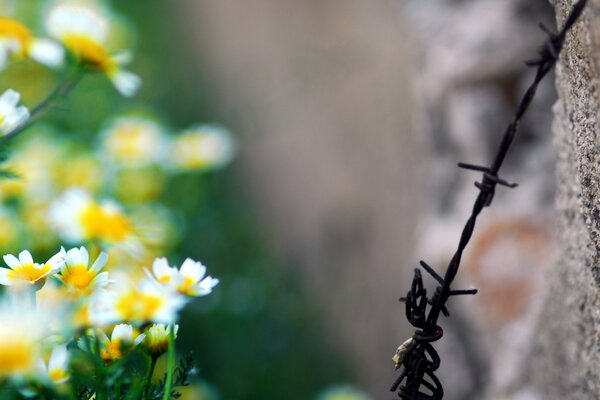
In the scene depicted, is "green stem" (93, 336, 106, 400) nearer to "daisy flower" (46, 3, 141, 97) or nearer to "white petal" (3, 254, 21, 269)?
"white petal" (3, 254, 21, 269)

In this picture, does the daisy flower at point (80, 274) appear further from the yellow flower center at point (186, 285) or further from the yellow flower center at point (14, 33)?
the yellow flower center at point (14, 33)

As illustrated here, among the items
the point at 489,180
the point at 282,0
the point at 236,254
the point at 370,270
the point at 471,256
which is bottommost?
the point at 489,180

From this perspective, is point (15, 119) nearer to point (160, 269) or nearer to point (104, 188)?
point (160, 269)

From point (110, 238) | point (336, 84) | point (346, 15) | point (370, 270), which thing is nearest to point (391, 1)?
point (346, 15)

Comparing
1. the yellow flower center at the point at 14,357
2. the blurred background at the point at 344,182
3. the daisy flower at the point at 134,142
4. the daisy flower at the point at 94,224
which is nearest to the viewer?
the yellow flower center at the point at 14,357

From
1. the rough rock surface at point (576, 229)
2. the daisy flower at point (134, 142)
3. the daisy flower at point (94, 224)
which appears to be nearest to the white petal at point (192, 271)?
the rough rock surface at point (576, 229)

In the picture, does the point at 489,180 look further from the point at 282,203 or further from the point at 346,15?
the point at 282,203
